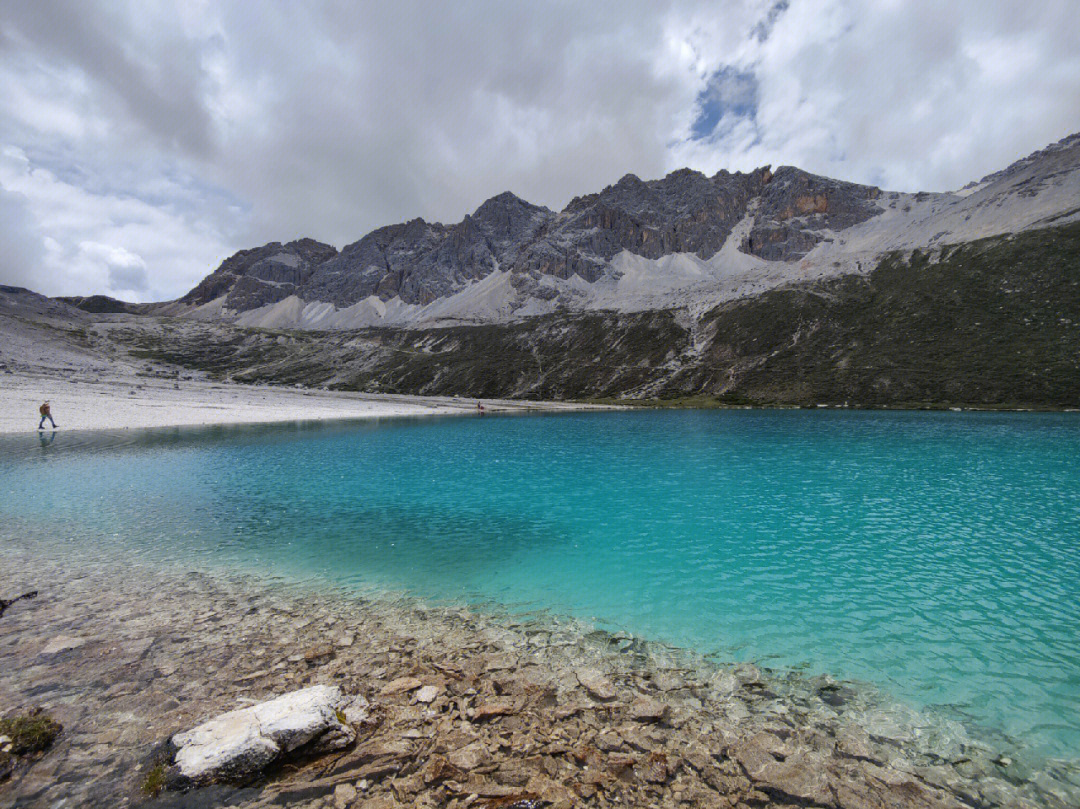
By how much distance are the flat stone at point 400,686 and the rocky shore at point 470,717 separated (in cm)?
5

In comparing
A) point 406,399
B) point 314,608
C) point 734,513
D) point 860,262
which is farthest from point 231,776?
point 860,262

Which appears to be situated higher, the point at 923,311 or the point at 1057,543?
the point at 923,311

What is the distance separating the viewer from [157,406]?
317 feet

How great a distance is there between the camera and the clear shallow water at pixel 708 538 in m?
13.3

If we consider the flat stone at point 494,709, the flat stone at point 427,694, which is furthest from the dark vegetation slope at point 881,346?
the flat stone at point 427,694

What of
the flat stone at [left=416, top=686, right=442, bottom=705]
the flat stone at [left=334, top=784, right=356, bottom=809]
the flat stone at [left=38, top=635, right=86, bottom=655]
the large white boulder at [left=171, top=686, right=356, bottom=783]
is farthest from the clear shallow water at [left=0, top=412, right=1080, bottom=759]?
the flat stone at [left=334, top=784, right=356, bottom=809]

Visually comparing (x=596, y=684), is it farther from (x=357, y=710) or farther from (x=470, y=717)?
(x=357, y=710)

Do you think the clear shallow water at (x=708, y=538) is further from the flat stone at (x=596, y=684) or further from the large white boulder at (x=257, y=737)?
the large white boulder at (x=257, y=737)

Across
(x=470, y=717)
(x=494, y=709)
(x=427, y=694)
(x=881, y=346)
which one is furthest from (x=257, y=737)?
(x=881, y=346)

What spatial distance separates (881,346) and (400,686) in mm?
160190

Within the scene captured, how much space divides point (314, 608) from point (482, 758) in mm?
9404

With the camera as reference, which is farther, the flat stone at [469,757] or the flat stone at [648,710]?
the flat stone at [648,710]

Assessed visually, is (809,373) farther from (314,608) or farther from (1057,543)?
(314,608)

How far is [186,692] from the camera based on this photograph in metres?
10.4
